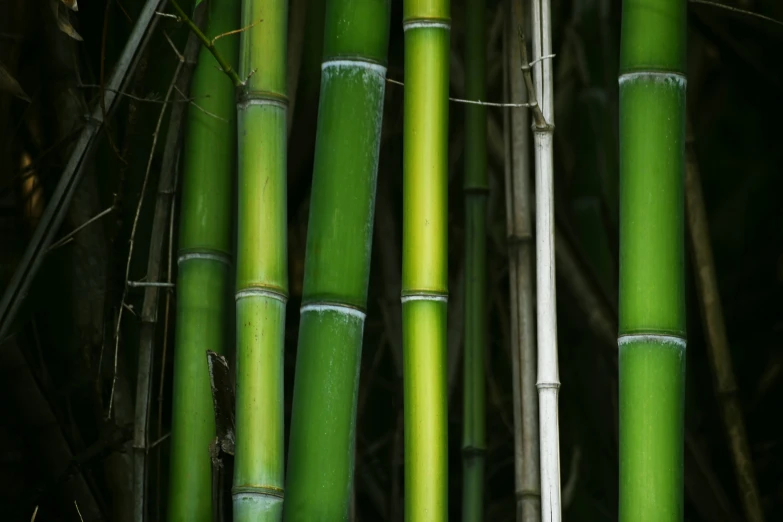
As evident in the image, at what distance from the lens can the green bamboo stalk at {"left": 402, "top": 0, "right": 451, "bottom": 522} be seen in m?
1.15

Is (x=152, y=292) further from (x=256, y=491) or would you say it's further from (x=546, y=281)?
(x=546, y=281)

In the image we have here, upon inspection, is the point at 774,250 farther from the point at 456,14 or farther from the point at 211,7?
the point at 211,7

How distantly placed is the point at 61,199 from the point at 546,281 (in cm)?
48

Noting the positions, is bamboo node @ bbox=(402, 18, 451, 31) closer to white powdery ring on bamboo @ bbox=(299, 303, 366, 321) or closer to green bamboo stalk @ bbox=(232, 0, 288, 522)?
green bamboo stalk @ bbox=(232, 0, 288, 522)

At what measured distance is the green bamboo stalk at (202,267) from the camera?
1.25 m

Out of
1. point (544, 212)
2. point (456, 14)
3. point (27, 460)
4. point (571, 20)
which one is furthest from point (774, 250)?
point (27, 460)

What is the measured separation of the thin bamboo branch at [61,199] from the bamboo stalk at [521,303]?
0.41m

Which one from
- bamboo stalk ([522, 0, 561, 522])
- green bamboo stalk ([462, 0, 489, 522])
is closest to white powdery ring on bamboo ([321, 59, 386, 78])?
bamboo stalk ([522, 0, 561, 522])

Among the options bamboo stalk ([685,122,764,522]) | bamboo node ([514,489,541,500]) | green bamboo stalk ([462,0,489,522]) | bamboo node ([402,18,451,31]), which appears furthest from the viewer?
bamboo stalk ([685,122,764,522])

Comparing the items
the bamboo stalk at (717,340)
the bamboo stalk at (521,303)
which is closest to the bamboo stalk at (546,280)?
the bamboo stalk at (521,303)

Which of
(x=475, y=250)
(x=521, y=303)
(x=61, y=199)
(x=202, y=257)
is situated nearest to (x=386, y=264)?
(x=475, y=250)

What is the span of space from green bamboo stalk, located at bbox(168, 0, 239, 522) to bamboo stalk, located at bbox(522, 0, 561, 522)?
1.09 feet

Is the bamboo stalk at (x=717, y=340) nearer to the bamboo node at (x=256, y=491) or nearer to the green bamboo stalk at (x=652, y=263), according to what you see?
the green bamboo stalk at (x=652, y=263)

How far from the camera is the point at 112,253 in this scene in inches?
61.2
